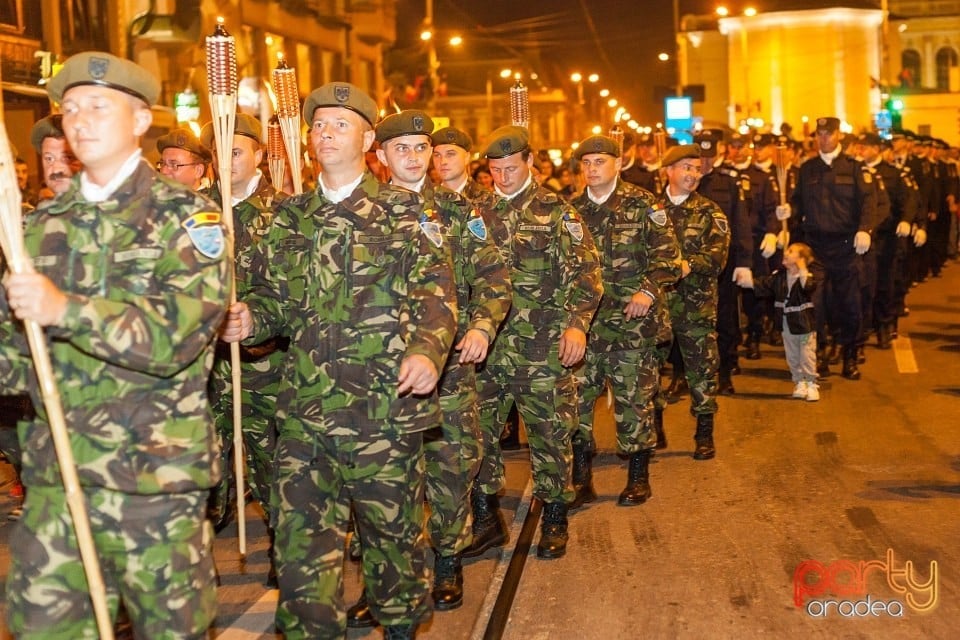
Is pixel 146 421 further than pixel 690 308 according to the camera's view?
No

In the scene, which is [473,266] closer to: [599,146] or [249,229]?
[249,229]

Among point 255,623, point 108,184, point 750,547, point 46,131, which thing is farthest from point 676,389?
point 108,184

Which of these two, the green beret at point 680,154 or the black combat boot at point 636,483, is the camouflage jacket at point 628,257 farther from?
the green beret at point 680,154

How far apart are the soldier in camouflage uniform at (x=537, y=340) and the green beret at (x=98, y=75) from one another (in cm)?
349

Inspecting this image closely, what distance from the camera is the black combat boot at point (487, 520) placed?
7.34m

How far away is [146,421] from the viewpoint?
12.9 feet

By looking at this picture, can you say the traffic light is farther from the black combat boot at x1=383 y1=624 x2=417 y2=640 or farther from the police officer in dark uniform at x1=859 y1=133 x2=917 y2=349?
the black combat boot at x1=383 y1=624 x2=417 y2=640

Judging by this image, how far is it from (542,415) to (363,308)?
2476 millimetres

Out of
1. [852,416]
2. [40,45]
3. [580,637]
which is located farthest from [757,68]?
[580,637]

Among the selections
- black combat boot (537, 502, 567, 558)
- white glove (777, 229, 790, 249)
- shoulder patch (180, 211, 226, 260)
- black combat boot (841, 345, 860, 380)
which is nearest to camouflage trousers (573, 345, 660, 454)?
black combat boot (537, 502, 567, 558)

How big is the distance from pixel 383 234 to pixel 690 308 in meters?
5.30

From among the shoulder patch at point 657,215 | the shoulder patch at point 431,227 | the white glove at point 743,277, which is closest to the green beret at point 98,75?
the shoulder patch at point 431,227

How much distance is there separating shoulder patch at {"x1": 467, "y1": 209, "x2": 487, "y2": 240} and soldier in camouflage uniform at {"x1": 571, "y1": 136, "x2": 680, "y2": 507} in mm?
2047

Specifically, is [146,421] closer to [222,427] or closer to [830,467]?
[222,427]
